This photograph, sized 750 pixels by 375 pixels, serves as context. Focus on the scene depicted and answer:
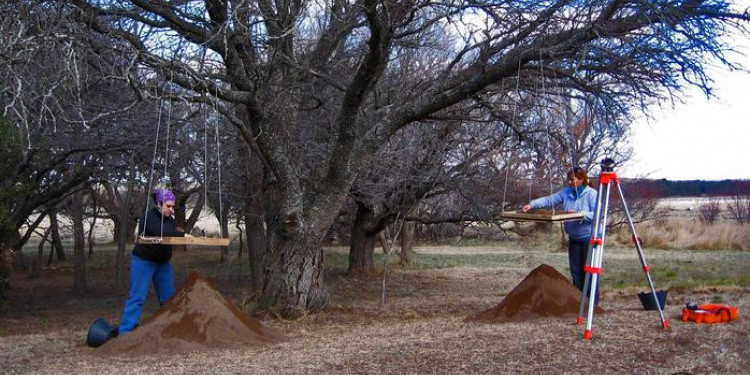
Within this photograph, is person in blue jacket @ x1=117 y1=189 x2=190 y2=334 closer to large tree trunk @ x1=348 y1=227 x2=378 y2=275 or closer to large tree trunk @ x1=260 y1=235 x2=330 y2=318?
large tree trunk @ x1=260 y1=235 x2=330 y2=318

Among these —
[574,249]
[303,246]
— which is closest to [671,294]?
[574,249]

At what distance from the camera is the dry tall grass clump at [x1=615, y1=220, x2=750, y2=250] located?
27359 millimetres

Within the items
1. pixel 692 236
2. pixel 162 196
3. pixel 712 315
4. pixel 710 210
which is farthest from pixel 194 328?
pixel 710 210

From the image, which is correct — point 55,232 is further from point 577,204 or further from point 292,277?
point 577,204

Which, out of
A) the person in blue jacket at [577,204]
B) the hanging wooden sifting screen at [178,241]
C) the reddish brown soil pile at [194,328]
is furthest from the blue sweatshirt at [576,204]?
the hanging wooden sifting screen at [178,241]

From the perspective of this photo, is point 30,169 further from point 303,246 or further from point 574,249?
point 574,249

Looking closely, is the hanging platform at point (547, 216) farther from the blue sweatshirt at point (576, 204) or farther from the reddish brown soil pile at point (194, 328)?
the reddish brown soil pile at point (194, 328)

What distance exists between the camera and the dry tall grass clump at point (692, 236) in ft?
89.8

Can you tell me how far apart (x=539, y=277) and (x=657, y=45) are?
274 cm

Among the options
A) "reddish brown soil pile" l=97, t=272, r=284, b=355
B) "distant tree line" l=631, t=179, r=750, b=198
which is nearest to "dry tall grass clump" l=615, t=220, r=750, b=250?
"distant tree line" l=631, t=179, r=750, b=198

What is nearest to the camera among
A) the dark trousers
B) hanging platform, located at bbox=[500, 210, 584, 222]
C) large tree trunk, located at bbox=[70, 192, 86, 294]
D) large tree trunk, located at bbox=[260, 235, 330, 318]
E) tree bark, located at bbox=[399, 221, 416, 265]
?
hanging platform, located at bbox=[500, 210, 584, 222]

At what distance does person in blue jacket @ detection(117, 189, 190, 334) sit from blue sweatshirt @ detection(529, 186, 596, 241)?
393 centimetres

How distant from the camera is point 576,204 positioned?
27.3 feet

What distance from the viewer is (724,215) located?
113 ft
